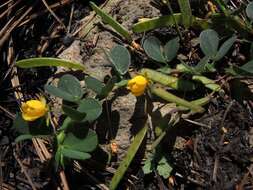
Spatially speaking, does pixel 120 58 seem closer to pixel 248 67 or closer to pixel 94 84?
pixel 94 84

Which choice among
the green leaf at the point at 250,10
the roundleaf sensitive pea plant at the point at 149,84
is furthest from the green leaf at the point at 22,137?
the green leaf at the point at 250,10

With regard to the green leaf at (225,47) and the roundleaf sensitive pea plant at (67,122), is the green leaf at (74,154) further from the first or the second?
the green leaf at (225,47)

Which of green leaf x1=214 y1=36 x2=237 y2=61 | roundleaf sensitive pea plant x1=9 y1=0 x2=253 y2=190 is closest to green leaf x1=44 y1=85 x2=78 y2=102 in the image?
roundleaf sensitive pea plant x1=9 y1=0 x2=253 y2=190

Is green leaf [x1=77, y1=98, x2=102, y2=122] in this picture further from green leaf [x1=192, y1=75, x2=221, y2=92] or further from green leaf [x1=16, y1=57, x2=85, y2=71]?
green leaf [x1=192, y1=75, x2=221, y2=92]

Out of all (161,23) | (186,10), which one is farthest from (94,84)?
(186,10)

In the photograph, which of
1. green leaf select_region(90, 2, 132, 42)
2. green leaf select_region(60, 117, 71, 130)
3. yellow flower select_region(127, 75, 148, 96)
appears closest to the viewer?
yellow flower select_region(127, 75, 148, 96)

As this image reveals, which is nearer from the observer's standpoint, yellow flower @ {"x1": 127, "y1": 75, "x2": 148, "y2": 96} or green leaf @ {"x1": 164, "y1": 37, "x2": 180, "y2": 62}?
yellow flower @ {"x1": 127, "y1": 75, "x2": 148, "y2": 96}

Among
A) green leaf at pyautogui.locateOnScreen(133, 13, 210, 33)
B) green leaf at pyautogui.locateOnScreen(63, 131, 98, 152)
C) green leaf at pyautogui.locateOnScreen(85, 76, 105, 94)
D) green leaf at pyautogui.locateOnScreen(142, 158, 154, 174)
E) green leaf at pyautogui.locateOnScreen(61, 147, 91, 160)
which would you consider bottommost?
green leaf at pyautogui.locateOnScreen(142, 158, 154, 174)

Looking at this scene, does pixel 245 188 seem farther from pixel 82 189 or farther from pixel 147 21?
pixel 147 21
